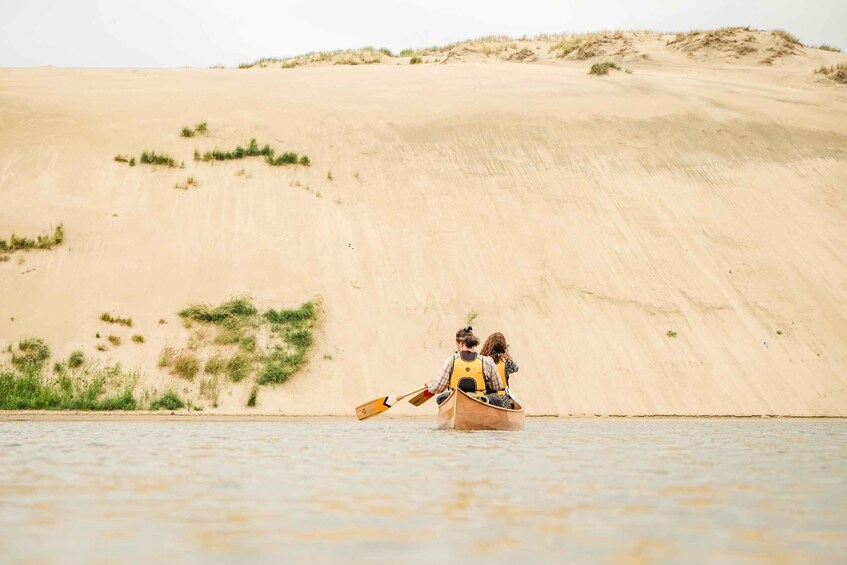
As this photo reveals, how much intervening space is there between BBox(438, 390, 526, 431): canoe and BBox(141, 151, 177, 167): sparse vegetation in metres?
13.0

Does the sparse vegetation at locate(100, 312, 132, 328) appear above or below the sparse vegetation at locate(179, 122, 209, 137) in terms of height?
below

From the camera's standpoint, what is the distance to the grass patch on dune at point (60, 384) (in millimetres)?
15609

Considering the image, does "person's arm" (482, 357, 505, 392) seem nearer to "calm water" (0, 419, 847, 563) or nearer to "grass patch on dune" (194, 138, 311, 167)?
"calm water" (0, 419, 847, 563)

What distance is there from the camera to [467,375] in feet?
39.5

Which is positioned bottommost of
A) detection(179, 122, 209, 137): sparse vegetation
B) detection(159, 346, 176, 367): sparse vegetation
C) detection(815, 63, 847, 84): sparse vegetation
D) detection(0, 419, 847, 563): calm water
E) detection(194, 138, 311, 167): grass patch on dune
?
detection(0, 419, 847, 563): calm water

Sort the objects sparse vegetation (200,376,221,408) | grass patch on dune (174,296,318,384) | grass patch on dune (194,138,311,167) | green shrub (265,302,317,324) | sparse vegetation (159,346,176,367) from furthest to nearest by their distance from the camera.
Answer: grass patch on dune (194,138,311,167) < green shrub (265,302,317,324) < grass patch on dune (174,296,318,384) < sparse vegetation (159,346,176,367) < sparse vegetation (200,376,221,408)

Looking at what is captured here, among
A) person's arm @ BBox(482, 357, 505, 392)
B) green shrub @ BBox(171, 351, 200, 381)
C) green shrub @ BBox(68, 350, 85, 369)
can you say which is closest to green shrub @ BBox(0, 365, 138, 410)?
green shrub @ BBox(68, 350, 85, 369)

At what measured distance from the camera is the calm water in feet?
13.2

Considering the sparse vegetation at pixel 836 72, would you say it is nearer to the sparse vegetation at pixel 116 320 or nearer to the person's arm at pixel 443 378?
the sparse vegetation at pixel 116 320

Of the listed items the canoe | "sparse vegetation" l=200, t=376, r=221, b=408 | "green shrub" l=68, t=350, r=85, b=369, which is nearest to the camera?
the canoe

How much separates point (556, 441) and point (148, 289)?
414 inches

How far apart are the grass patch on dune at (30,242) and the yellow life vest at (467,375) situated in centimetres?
1075

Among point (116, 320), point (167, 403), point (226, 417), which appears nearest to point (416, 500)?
point (226, 417)

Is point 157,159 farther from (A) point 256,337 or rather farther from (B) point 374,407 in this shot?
(B) point 374,407
